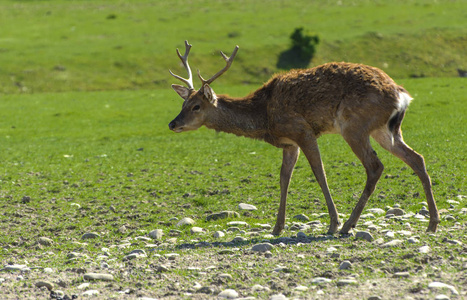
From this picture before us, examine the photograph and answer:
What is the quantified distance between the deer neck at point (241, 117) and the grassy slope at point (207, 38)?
3302 centimetres

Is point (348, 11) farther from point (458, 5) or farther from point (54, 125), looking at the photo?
point (54, 125)

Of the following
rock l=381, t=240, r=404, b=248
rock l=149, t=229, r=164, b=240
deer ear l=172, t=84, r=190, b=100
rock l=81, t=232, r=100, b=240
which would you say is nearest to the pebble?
rock l=381, t=240, r=404, b=248

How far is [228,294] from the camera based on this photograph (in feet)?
25.1

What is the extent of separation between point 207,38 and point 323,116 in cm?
4310

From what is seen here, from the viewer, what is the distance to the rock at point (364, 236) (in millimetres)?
9812

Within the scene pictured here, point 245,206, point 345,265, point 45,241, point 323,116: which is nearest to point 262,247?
point 345,265

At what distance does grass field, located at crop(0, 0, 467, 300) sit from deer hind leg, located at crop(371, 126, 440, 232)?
1.26 ft

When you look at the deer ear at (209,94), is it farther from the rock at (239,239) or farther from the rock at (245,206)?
the rock at (239,239)

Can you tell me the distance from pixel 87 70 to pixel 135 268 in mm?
39303

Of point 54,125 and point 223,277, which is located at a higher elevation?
point 223,277

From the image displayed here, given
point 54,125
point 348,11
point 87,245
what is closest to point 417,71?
point 348,11

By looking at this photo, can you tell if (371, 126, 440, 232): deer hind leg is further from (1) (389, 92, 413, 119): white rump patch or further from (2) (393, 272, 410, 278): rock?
(2) (393, 272, 410, 278): rock

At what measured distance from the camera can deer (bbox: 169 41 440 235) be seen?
1045 cm

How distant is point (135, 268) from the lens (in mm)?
8984
